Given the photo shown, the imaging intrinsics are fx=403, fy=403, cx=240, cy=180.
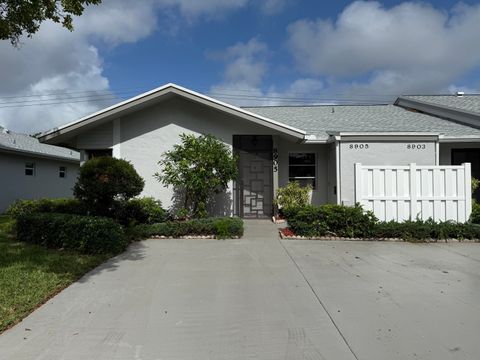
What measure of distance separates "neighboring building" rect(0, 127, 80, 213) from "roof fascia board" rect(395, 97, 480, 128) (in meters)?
18.9

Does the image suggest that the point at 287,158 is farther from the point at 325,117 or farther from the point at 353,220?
the point at 353,220

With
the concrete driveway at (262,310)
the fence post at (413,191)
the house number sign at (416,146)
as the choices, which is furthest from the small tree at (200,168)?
the house number sign at (416,146)

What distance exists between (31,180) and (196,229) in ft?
48.0

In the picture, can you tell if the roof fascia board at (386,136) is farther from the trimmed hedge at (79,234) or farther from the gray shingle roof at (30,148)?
the gray shingle roof at (30,148)

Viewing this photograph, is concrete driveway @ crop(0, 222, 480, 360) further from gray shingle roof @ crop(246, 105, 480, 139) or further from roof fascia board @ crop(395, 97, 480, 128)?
roof fascia board @ crop(395, 97, 480, 128)

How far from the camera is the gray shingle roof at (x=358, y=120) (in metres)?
14.5

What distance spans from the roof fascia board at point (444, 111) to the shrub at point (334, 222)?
7.93 meters

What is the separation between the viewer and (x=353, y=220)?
1023 cm

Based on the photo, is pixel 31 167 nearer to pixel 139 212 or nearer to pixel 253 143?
pixel 139 212

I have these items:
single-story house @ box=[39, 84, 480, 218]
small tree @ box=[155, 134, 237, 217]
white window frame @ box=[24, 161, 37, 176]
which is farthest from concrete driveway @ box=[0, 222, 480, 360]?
white window frame @ box=[24, 161, 37, 176]

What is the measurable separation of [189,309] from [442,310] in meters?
3.14

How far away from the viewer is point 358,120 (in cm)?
1620

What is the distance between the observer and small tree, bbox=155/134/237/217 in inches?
454

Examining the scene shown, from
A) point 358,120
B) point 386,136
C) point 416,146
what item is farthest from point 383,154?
point 358,120
